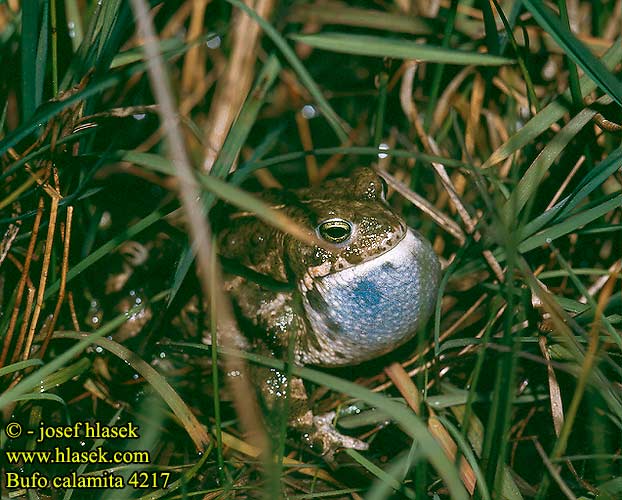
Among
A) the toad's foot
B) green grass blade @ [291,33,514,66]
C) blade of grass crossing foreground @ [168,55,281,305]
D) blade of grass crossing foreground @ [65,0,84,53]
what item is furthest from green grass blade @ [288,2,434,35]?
the toad's foot

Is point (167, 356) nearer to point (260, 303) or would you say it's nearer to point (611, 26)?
point (260, 303)

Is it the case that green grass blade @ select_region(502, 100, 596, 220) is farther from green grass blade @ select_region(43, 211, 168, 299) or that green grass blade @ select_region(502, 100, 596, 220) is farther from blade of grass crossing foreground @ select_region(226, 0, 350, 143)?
green grass blade @ select_region(43, 211, 168, 299)

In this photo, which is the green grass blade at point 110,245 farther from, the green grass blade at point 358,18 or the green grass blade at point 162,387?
the green grass blade at point 358,18

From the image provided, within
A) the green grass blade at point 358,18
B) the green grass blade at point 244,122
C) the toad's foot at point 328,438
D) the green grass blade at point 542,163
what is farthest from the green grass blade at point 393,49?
the toad's foot at point 328,438

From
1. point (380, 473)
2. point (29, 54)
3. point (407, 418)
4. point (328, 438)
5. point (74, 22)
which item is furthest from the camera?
point (74, 22)

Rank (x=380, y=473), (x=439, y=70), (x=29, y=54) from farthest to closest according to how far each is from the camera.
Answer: (x=439, y=70)
(x=29, y=54)
(x=380, y=473)

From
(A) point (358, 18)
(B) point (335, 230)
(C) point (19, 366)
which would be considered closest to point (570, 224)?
(B) point (335, 230)

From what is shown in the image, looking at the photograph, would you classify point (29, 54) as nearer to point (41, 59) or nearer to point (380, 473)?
point (41, 59)
